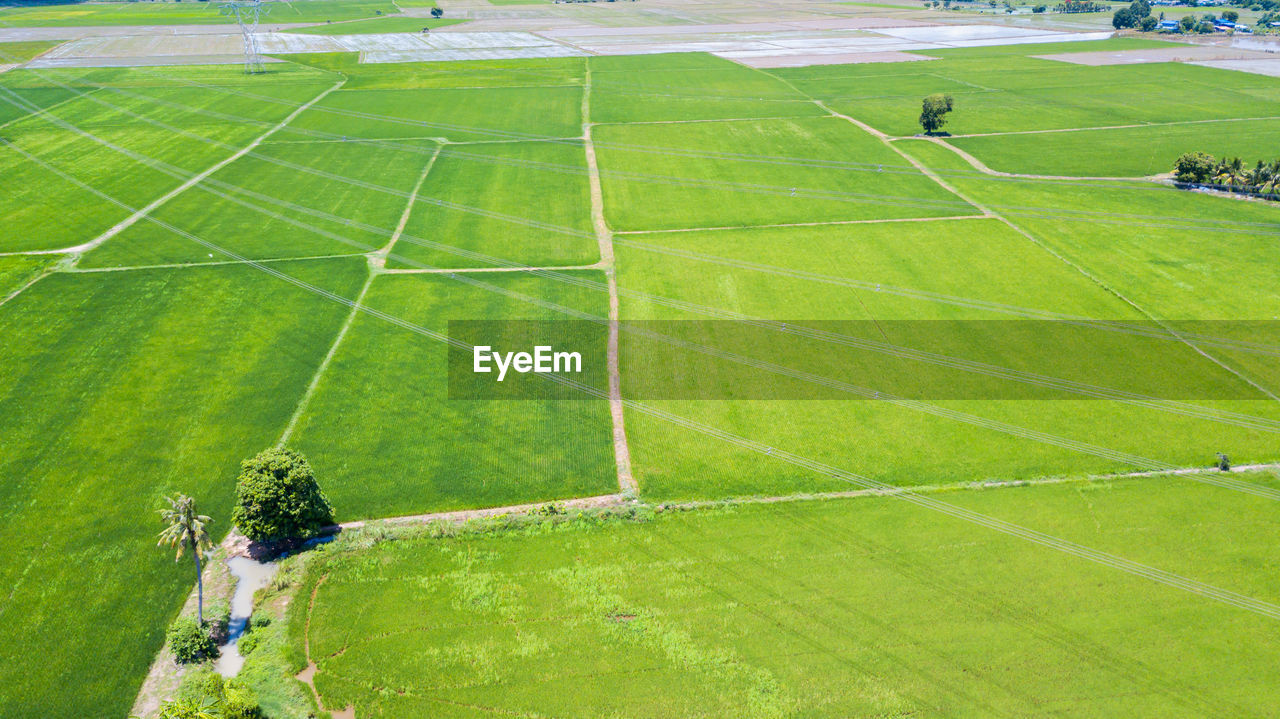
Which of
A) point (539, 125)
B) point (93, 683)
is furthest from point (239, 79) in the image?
point (93, 683)

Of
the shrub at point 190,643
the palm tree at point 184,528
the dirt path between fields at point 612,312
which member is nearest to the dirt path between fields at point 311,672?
the shrub at point 190,643

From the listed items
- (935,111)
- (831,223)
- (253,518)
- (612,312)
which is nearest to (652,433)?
(612,312)

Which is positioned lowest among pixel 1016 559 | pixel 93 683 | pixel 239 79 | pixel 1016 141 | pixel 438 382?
pixel 93 683

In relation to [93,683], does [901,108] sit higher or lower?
higher

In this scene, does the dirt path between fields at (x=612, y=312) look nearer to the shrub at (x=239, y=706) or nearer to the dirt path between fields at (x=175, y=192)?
the shrub at (x=239, y=706)

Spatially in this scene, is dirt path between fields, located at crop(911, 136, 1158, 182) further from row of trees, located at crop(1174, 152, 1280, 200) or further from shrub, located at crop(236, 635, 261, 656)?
shrub, located at crop(236, 635, 261, 656)

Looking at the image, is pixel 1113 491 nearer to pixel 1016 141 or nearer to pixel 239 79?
pixel 1016 141

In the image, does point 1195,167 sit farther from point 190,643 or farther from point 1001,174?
point 190,643
